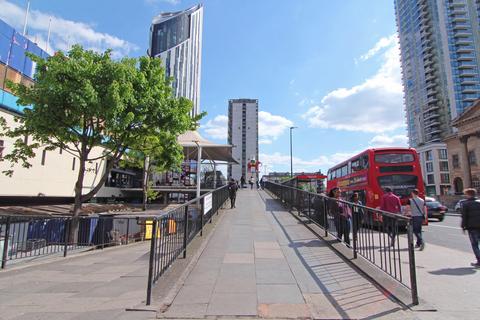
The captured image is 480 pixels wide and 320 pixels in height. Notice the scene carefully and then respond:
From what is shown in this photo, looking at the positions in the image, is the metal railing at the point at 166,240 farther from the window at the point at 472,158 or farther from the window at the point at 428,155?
the window at the point at 428,155

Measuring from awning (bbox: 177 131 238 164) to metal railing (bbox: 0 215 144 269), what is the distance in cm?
999

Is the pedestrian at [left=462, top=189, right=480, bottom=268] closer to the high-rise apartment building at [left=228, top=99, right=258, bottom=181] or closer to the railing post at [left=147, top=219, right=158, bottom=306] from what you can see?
the railing post at [left=147, top=219, right=158, bottom=306]

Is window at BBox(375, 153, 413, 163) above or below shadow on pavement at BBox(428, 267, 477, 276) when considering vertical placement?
above

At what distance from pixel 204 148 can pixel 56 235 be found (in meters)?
23.5

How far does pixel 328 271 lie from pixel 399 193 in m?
11.2

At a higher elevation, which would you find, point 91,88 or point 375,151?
point 91,88

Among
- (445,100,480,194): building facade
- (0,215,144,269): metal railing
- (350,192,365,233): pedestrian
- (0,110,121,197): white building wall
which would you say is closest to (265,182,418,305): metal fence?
(350,192,365,233): pedestrian

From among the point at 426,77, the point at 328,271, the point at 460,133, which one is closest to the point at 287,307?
the point at 328,271

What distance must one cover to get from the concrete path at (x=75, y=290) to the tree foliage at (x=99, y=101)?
27.0 ft

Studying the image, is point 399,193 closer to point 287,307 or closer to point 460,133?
point 287,307

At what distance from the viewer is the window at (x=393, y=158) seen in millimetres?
15860

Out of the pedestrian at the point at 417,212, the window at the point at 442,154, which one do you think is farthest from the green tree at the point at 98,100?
the window at the point at 442,154

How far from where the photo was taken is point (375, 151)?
16.1 meters

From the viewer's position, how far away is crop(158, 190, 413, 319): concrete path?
4.20m
